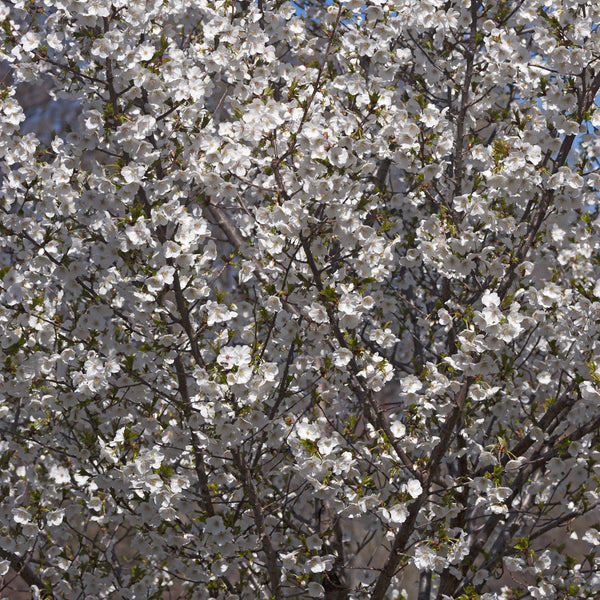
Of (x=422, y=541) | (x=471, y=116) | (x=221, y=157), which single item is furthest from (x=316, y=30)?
(x=422, y=541)

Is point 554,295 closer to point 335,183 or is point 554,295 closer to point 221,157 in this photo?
→ point 335,183

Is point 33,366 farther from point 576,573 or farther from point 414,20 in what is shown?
point 576,573

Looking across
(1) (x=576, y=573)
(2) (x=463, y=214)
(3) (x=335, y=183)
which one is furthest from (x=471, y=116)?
(1) (x=576, y=573)

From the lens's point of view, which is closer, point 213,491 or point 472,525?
point 213,491

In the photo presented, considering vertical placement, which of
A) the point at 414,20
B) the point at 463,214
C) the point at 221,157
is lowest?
the point at 221,157

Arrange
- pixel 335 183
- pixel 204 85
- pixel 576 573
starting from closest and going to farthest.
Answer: pixel 335 183
pixel 204 85
pixel 576 573

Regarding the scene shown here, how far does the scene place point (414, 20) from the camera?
4.45 meters

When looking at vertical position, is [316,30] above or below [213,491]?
above

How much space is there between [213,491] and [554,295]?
7.80 ft

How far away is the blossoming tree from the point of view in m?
3.93

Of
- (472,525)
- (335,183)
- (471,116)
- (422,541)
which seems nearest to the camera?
(335,183)

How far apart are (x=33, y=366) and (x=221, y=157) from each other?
1.57m

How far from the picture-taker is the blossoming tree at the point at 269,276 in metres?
3.93

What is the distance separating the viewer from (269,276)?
4.71 meters
